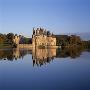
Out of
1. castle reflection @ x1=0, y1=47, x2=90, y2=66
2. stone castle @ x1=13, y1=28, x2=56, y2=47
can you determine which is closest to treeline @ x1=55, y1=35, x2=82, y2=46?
stone castle @ x1=13, y1=28, x2=56, y2=47

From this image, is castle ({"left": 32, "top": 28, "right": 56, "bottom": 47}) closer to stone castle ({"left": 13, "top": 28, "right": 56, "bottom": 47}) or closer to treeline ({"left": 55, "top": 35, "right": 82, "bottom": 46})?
stone castle ({"left": 13, "top": 28, "right": 56, "bottom": 47})

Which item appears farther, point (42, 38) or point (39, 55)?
point (42, 38)

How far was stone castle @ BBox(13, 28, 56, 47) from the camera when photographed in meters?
65.2

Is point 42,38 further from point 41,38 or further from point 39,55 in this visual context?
point 39,55

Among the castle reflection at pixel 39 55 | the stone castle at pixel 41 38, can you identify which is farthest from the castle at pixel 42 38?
the castle reflection at pixel 39 55

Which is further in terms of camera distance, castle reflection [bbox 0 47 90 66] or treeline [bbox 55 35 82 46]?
treeline [bbox 55 35 82 46]

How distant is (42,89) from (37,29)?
5780 centimetres

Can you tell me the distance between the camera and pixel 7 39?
218 ft

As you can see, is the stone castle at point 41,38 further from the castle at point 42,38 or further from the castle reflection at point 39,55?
the castle reflection at point 39,55

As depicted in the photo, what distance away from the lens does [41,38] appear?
6788 centimetres

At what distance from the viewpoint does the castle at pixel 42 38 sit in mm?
65812

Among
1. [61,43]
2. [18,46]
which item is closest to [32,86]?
[18,46]

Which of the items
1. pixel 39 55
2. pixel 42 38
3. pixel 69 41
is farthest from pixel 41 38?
pixel 39 55

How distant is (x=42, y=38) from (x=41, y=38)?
613 millimetres
